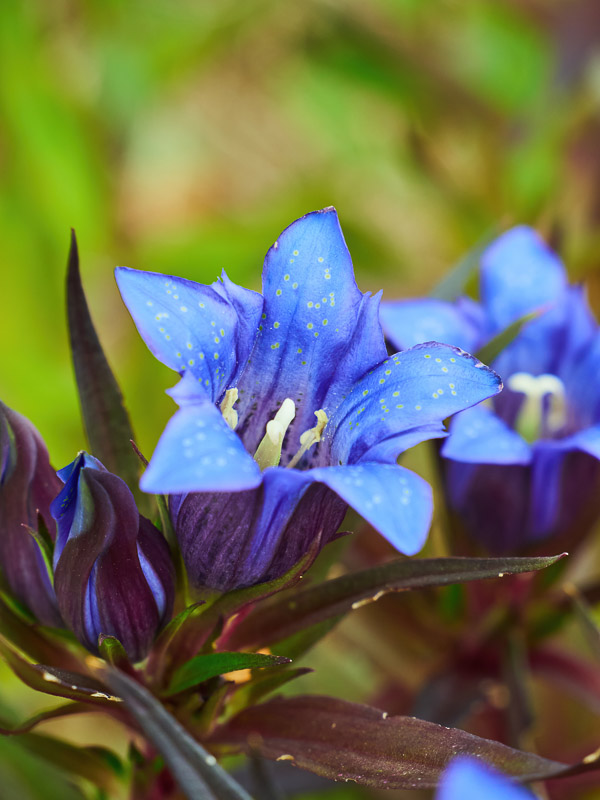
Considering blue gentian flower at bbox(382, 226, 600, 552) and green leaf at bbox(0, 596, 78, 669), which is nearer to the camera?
green leaf at bbox(0, 596, 78, 669)

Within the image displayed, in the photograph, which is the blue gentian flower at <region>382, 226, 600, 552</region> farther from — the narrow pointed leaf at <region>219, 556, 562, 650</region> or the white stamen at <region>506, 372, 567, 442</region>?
the narrow pointed leaf at <region>219, 556, 562, 650</region>

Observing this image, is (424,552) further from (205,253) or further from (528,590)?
(205,253)

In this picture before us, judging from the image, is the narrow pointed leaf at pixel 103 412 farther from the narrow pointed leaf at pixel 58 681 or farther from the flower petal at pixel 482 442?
the flower petal at pixel 482 442

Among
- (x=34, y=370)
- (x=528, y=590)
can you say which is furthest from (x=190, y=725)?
(x=34, y=370)

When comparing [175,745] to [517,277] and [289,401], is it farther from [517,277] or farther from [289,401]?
[517,277]

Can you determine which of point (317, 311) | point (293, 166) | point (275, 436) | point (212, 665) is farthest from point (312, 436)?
point (293, 166)

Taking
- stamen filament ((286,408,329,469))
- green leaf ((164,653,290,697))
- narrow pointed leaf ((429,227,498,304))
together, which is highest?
narrow pointed leaf ((429,227,498,304))

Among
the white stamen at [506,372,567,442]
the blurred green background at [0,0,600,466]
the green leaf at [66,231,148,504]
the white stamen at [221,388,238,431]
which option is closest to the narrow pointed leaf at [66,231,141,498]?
the green leaf at [66,231,148,504]
